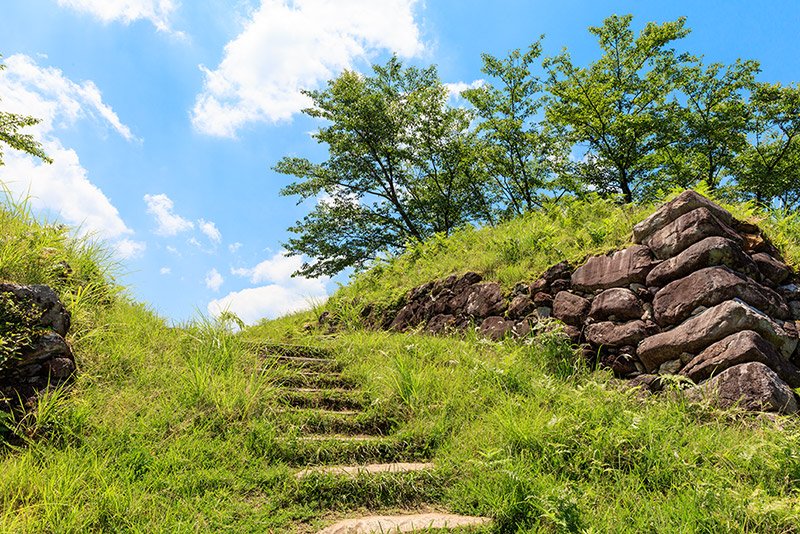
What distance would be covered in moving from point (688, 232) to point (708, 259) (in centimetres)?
47

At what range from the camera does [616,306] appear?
616 cm

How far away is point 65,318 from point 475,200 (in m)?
20.9

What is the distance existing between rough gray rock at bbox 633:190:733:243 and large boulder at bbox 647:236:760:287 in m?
0.58

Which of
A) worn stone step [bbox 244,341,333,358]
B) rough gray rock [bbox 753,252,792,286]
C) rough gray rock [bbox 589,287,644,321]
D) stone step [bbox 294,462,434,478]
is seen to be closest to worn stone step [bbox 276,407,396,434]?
stone step [bbox 294,462,434,478]

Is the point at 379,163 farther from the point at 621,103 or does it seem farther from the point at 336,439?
the point at 336,439

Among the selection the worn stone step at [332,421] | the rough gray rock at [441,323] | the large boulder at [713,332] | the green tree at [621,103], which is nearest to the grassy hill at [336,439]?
the worn stone step at [332,421]

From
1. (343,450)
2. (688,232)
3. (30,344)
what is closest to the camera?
(30,344)

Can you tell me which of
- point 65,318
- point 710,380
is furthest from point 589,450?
point 65,318

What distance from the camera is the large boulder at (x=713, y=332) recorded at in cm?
507

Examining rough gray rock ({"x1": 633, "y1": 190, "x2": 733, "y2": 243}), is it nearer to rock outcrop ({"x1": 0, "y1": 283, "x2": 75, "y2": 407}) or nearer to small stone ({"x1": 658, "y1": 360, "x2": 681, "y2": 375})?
small stone ({"x1": 658, "y1": 360, "x2": 681, "y2": 375})

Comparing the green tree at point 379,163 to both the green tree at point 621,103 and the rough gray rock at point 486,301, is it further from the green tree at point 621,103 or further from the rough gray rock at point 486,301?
the rough gray rock at point 486,301

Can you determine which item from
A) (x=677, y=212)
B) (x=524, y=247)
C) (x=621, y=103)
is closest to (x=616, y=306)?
(x=677, y=212)

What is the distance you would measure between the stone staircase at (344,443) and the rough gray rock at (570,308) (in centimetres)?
308

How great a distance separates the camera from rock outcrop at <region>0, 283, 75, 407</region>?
4.08 meters
